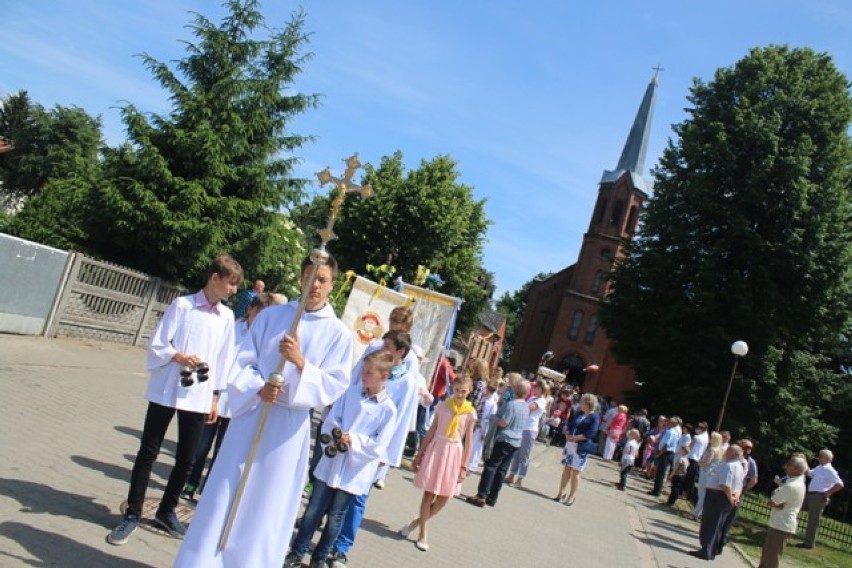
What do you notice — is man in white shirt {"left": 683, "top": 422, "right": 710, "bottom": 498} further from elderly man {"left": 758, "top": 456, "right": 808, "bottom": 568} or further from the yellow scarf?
the yellow scarf

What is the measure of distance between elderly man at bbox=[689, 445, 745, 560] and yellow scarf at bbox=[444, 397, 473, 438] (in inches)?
228

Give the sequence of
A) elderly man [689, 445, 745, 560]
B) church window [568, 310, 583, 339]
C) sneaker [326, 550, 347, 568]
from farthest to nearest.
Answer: church window [568, 310, 583, 339] < elderly man [689, 445, 745, 560] < sneaker [326, 550, 347, 568]

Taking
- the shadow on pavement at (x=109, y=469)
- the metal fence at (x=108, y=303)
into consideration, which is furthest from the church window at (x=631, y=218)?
the shadow on pavement at (x=109, y=469)

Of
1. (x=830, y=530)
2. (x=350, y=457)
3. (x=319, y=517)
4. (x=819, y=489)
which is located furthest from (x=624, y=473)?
(x=350, y=457)

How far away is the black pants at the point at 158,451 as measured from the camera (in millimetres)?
5258

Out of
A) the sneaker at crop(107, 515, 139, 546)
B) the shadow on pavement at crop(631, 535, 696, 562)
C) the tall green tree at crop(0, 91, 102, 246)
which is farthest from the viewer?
the tall green tree at crop(0, 91, 102, 246)

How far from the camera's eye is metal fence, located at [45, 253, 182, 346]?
48.4 ft

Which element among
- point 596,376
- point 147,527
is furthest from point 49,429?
point 596,376

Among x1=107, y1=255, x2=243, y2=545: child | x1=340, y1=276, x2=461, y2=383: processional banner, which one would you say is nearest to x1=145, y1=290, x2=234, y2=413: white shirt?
→ x1=107, y1=255, x2=243, y2=545: child

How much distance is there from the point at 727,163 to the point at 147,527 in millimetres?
27861

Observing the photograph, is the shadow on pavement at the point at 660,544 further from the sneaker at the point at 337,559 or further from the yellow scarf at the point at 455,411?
the sneaker at the point at 337,559

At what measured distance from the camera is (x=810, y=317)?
27.7 m

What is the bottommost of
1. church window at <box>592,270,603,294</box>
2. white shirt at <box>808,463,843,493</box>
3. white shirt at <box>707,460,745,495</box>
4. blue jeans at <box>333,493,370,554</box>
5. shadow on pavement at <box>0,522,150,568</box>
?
shadow on pavement at <box>0,522,150,568</box>

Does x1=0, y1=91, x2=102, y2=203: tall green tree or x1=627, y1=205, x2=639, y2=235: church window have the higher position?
x1=627, y1=205, x2=639, y2=235: church window
